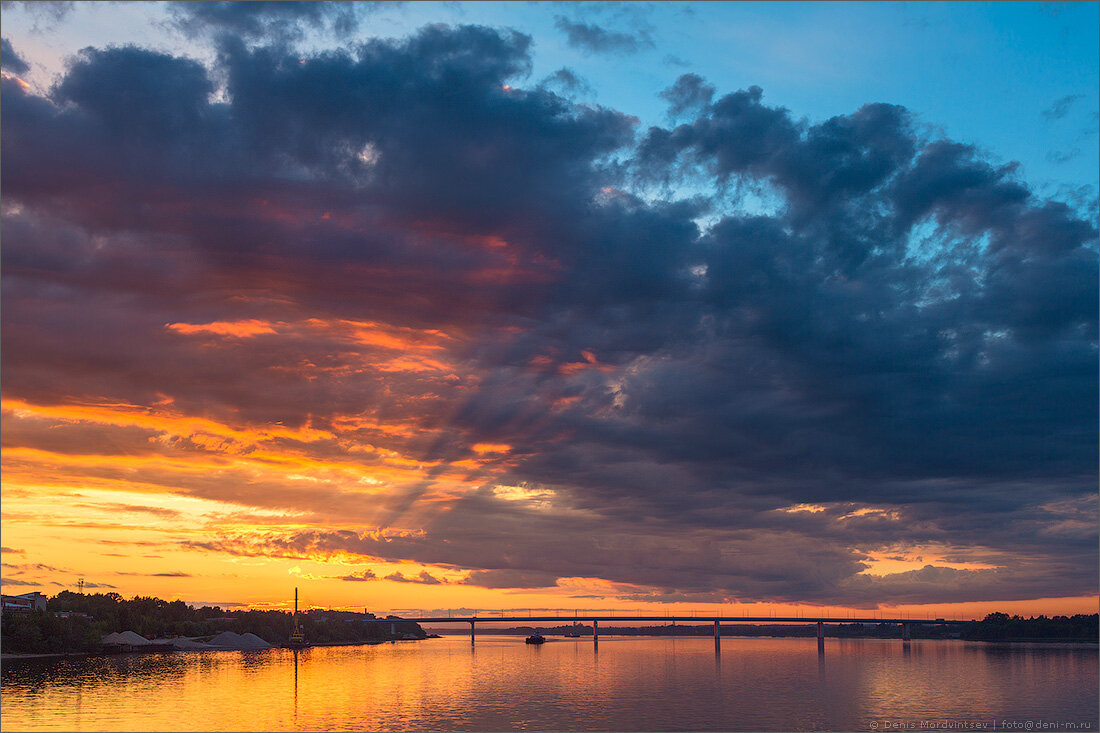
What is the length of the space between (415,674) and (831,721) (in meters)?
99.7

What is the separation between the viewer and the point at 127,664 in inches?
7101

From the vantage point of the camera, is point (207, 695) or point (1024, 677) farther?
point (1024, 677)

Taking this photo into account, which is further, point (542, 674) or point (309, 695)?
point (542, 674)

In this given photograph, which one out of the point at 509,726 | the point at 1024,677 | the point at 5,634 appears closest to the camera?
the point at 509,726

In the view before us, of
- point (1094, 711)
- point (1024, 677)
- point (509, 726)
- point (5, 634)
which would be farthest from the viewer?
point (5, 634)

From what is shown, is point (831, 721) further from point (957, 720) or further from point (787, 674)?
point (787, 674)

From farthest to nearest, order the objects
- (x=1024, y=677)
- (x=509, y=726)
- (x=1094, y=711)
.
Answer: (x=1024, y=677), (x=1094, y=711), (x=509, y=726)

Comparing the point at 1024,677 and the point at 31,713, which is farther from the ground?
the point at 31,713

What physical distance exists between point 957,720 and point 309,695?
80590 mm

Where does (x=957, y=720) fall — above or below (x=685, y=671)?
above

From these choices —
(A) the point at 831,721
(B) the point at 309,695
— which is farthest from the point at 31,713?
(A) the point at 831,721

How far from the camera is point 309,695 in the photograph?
402 feet

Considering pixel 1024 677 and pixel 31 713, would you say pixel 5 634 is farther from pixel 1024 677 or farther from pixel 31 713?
pixel 1024 677

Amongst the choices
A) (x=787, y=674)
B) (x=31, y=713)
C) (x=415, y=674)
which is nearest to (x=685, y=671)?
(x=787, y=674)
